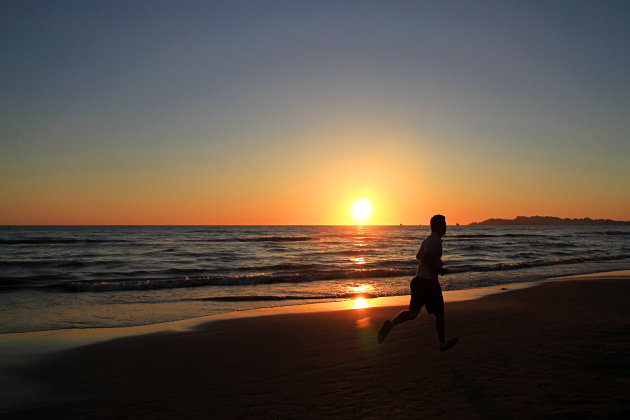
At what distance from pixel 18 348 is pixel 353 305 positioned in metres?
7.50

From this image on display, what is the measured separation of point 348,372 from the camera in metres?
5.33

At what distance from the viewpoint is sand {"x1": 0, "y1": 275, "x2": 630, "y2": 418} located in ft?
13.7

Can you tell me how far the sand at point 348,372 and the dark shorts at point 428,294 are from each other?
2.38 ft

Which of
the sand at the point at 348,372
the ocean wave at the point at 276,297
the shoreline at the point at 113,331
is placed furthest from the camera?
the ocean wave at the point at 276,297

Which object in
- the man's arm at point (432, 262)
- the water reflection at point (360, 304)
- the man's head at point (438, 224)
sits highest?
the man's head at point (438, 224)

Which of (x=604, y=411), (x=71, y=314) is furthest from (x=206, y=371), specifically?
(x=71, y=314)

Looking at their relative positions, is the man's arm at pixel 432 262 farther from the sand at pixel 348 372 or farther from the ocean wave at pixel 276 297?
the ocean wave at pixel 276 297

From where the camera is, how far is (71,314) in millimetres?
9977

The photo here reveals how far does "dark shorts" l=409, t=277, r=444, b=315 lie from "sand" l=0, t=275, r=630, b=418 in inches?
28.6

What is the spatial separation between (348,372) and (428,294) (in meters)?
1.51

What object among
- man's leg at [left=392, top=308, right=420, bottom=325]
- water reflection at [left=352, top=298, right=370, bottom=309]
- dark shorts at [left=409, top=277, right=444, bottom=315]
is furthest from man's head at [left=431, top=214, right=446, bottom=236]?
water reflection at [left=352, top=298, right=370, bottom=309]

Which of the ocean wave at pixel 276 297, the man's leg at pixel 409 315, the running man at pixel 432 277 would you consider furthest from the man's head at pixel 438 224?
the ocean wave at pixel 276 297

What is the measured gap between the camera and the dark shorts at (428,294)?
5.71m

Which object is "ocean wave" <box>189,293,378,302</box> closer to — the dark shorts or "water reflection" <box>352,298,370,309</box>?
"water reflection" <box>352,298,370,309</box>
